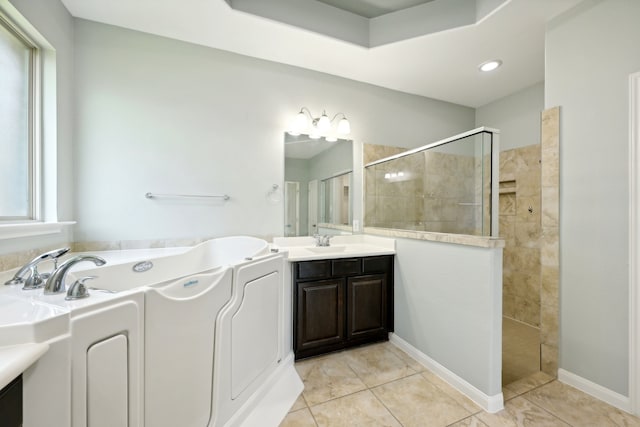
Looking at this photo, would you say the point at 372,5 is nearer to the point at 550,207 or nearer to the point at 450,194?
the point at 450,194

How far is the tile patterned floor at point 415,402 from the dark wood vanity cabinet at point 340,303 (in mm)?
199

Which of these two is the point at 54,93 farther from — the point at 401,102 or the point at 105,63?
the point at 401,102

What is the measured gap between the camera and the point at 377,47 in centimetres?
217

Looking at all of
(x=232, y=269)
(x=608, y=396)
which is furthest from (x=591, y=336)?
(x=232, y=269)

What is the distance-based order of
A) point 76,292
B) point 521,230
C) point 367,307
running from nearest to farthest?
point 76,292 < point 367,307 < point 521,230

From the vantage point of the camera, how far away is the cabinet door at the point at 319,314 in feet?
6.45

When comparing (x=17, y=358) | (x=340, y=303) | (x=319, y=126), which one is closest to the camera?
(x=17, y=358)

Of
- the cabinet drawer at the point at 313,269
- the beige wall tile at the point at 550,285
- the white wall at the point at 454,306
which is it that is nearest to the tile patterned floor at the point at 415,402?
the white wall at the point at 454,306

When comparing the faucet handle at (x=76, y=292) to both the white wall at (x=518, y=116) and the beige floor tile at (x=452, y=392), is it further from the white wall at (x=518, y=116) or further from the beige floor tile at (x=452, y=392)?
the white wall at (x=518, y=116)

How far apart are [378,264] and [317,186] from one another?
0.98 metres

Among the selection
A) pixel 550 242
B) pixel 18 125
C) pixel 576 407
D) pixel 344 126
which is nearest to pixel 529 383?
pixel 576 407

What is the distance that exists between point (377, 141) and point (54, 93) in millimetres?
2664

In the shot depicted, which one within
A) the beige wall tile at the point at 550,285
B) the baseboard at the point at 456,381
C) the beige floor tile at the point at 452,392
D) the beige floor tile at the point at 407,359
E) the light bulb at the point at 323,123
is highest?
the light bulb at the point at 323,123

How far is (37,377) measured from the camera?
651 mm
